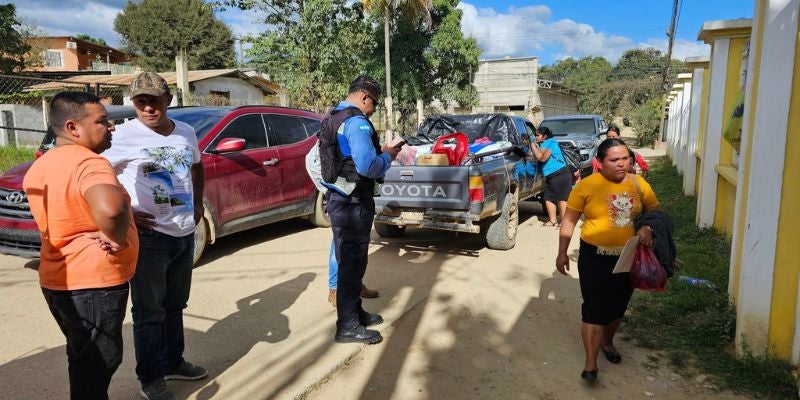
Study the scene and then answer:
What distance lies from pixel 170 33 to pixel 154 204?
39.5 meters

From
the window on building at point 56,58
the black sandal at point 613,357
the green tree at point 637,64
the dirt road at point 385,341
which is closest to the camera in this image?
the dirt road at point 385,341

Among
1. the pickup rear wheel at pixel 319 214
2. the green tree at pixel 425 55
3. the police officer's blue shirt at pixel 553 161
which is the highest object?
the green tree at pixel 425 55

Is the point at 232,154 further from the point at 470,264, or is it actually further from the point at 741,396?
the point at 741,396

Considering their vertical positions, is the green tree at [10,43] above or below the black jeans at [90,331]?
above

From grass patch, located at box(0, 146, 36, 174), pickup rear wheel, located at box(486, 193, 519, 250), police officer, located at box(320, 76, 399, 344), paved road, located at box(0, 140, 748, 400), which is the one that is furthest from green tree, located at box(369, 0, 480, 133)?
police officer, located at box(320, 76, 399, 344)

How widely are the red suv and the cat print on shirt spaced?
4.03m

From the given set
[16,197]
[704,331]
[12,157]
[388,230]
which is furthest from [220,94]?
[704,331]

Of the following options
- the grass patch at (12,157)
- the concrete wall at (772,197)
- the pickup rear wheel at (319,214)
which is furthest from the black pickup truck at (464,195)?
the grass patch at (12,157)

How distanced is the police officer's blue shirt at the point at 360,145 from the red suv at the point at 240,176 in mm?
2612

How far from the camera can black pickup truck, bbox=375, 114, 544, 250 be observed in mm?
5938

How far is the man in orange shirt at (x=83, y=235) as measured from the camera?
2121mm

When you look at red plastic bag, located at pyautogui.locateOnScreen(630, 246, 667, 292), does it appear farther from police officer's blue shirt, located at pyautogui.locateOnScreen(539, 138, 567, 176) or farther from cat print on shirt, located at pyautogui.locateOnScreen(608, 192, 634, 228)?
police officer's blue shirt, located at pyautogui.locateOnScreen(539, 138, 567, 176)

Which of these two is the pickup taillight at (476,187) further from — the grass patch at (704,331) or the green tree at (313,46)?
the green tree at (313,46)

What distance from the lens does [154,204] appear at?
9.32 feet
